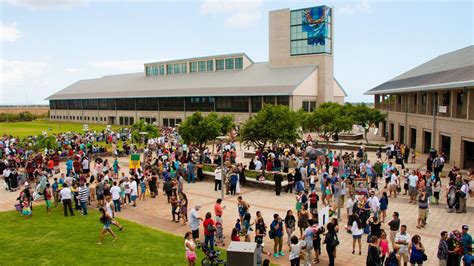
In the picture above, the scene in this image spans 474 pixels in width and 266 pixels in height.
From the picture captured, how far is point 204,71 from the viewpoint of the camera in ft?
243

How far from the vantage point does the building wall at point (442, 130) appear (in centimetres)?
2603

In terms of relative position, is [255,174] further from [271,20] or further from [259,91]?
[271,20]

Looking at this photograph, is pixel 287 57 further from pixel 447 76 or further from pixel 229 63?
pixel 447 76

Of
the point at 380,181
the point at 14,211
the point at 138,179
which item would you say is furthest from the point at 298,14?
the point at 14,211

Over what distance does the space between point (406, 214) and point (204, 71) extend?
200ft

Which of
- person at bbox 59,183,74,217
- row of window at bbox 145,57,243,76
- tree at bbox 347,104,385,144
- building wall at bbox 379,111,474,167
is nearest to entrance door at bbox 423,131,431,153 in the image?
building wall at bbox 379,111,474,167

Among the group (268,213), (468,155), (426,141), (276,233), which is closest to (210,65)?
(426,141)

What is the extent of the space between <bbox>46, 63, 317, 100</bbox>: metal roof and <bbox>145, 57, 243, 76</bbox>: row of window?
1212mm

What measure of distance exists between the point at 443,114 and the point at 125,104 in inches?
2387

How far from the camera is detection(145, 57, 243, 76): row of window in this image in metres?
69.9

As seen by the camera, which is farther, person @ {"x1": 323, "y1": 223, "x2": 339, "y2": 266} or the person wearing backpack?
the person wearing backpack

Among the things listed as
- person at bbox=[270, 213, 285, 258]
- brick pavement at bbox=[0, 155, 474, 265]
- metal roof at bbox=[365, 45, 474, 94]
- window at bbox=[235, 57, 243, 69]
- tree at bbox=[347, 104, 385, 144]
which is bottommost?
brick pavement at bbox=[0, 155, 474, 265]

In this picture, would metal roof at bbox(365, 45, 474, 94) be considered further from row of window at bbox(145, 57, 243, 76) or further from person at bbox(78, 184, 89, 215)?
row of window at bbox(145, 57, 243, 76)

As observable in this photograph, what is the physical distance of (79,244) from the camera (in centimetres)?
1308
